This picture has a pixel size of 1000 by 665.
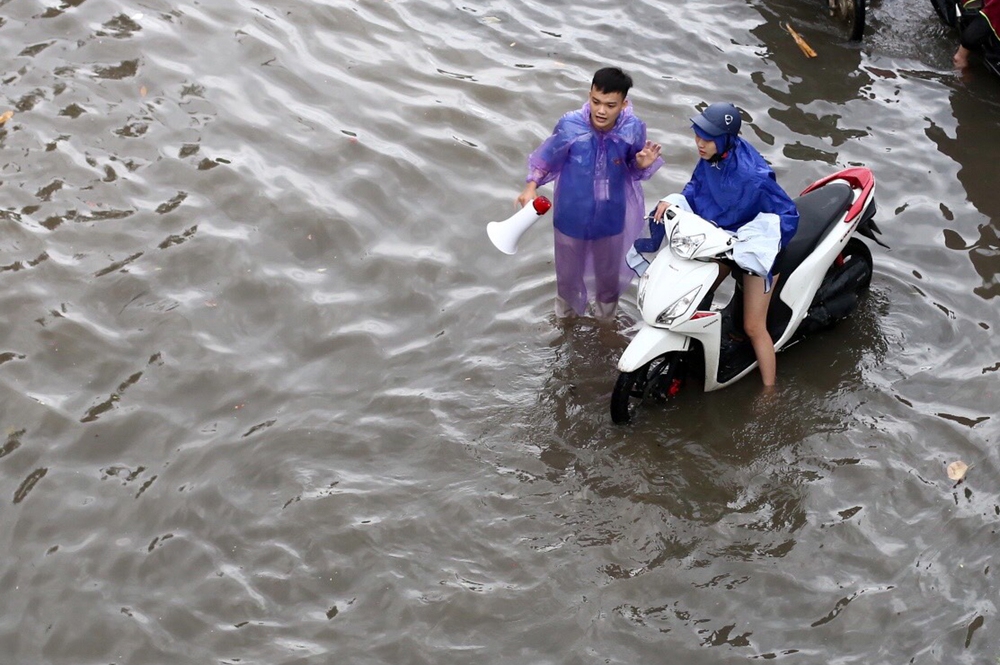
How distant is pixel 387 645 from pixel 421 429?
1.32 metres

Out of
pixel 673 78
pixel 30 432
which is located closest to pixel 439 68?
→ pixel 673 78

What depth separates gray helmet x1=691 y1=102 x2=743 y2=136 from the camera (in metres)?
4.88

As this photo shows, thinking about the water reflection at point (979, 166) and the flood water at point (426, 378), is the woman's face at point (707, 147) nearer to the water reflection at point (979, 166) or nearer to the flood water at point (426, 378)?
the flood water at point (426, 378)

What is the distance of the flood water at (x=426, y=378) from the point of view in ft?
14.8

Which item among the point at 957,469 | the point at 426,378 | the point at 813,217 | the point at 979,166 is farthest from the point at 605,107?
the point at 979,166

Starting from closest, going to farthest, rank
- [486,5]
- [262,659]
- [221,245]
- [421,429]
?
[262,659], [421,429], [221,245], [486,5]

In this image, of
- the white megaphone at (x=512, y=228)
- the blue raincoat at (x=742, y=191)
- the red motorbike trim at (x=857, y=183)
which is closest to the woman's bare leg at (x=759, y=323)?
the blue raincoat at (x=742, y=191)

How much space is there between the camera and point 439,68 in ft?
26.7

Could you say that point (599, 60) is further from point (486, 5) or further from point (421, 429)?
point (421, 429)

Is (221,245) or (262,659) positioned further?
(221,245)

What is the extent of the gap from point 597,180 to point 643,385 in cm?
111

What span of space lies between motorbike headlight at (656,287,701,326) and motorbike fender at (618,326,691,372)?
87 millimetres

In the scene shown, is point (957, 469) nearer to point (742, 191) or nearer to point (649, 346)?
point (649, 346)

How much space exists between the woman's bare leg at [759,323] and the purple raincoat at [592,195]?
2.57ft
